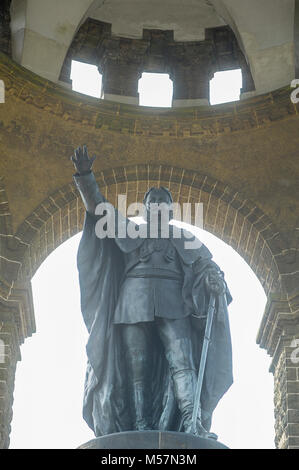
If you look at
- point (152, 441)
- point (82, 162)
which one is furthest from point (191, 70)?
point (152, 441)

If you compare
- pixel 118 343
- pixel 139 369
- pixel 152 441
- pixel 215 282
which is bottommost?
pixel 152 441

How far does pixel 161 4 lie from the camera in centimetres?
1559

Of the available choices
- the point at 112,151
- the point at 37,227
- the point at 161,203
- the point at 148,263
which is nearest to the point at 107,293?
the point at 148,263

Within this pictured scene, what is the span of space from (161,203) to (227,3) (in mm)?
6850

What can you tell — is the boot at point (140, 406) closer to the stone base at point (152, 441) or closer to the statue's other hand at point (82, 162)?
the stone base at point (152, 441)

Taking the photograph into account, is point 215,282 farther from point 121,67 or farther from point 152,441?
point 121,67

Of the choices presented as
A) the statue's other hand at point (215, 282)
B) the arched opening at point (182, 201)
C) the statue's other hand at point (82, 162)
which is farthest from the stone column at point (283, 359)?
the statue's other hand at point (82, 162)

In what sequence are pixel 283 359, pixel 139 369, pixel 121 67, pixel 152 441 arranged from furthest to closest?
pixel 121 67, pixel 283 359, pixel 139 369, pixel 152 441

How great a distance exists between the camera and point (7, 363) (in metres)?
12.2

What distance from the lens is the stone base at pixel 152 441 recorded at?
6879 millimetres

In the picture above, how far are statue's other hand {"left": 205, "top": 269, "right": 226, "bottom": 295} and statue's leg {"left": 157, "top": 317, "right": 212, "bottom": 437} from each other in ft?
1.00

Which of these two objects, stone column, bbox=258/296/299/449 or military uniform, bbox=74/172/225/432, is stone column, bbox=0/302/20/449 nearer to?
stone column, bbox=258/296/299/449

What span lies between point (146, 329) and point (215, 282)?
2.19 ft

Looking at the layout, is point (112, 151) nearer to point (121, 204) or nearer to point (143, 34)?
point (121, 204)
